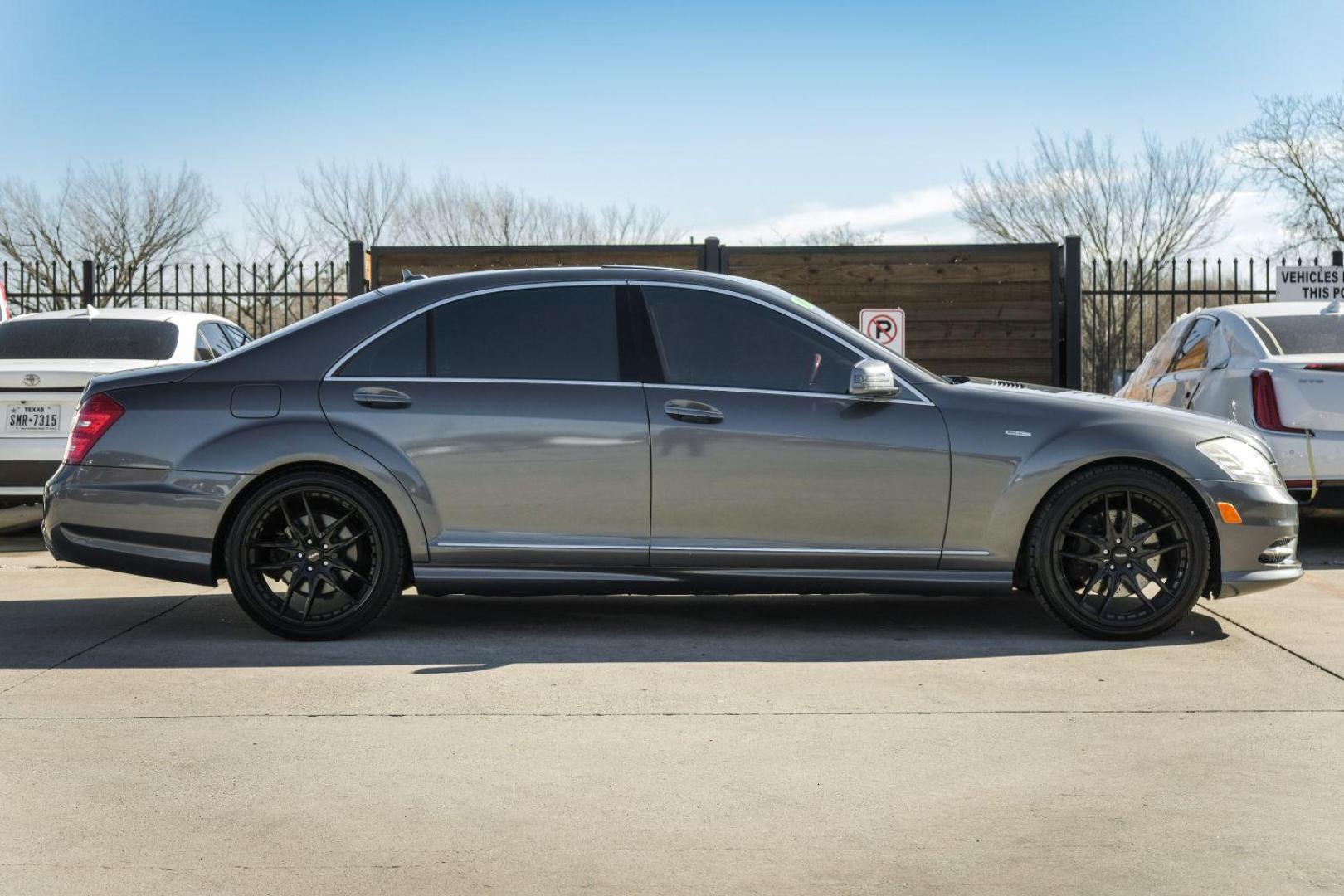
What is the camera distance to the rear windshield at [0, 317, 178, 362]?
36.2ft

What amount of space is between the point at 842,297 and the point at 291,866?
Result: 12.6 meters

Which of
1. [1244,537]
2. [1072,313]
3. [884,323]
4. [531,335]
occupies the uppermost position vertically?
[1072,313]

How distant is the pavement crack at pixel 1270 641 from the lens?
19.9 feet

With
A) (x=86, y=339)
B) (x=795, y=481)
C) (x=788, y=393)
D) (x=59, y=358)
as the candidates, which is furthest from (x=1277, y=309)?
(x=59, y=358)

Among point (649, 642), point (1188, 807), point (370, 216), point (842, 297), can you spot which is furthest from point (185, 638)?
point (370, 216)

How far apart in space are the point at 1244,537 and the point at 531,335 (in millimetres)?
3289

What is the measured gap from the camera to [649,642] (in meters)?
6.66

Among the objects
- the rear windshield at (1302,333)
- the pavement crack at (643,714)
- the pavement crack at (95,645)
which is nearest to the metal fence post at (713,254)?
the rear windshield at (1302,333)

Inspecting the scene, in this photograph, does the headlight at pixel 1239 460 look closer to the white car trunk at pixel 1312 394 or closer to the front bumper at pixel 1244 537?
the front bumper at pixel 1244 537

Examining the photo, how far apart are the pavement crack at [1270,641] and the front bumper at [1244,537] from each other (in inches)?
10.2

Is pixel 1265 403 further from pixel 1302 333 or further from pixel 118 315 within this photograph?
pixel 118 315

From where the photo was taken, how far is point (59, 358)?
10953mm

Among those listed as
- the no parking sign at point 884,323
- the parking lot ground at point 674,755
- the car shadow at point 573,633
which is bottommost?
the parking lot ground at point 674,755

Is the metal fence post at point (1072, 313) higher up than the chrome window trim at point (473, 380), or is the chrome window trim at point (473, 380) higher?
the metal fence post at point (1072, 313)
